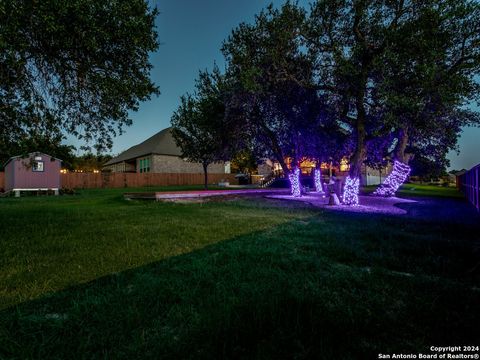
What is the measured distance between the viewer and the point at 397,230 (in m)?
6.06

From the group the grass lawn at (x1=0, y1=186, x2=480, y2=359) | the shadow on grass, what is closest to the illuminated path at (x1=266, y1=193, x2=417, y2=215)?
the grass lawn at (x1=0, y1=186, x2=480, y2=359)

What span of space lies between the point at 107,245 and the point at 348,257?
171 inches

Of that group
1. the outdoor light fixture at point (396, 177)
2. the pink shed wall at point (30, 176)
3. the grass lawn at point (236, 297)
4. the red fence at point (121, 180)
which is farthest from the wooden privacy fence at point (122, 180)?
the grass lawn at point (236, 297)

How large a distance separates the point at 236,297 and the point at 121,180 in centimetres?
3534

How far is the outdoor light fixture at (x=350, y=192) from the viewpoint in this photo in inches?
474

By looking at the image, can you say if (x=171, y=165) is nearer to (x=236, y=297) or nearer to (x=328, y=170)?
(x=328, y=170)

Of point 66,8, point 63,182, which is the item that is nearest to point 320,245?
point 66,8

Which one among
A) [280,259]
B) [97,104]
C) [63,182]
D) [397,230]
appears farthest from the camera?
[63,182]

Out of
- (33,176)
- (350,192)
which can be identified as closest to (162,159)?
(33,176)

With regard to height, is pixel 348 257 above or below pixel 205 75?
below

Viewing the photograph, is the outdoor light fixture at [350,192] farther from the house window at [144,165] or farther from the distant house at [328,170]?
the house window at [144,165]

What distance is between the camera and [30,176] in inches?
869

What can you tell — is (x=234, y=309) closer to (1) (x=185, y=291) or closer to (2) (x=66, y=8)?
(1) (x=185, y=291)

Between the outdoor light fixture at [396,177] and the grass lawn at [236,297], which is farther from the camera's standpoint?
the outdoor light fixture at [396,177]
